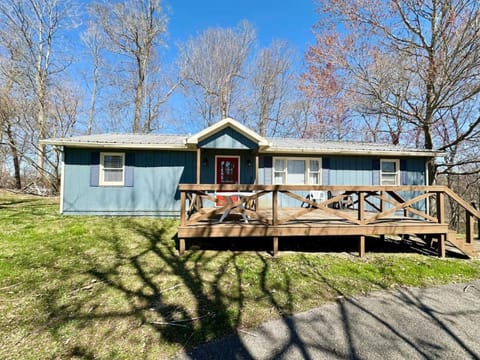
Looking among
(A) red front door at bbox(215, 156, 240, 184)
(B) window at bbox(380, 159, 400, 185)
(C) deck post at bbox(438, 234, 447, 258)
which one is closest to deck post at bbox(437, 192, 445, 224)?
(C) deck post at bbox(438, 234, 447, 258)

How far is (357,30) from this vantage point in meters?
10.5

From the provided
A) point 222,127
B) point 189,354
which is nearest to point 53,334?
point 189,354

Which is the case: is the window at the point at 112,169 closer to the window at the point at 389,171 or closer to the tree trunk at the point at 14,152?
the window at the point at 389,171

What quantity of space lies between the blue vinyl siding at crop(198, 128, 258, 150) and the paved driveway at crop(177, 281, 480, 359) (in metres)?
5.27

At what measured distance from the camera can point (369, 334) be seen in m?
2.55

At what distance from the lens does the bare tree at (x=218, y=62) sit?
728 inches

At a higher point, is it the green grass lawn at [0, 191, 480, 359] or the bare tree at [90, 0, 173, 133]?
the bare tree at [90, 0, 173, 133]

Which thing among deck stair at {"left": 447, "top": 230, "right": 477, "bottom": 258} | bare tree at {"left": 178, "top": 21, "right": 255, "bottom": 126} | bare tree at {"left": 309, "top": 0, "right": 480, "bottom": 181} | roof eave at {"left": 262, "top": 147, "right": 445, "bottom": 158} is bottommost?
deck stair at {"left": 447, "top": 230, "right": 477, "bottom": 258}

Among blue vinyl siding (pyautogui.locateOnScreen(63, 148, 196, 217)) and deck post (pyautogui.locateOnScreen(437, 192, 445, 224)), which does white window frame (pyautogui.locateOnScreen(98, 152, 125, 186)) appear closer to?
blue vinyl siding (pyautogui.locateOnScreen(63, 148, 196, 217))

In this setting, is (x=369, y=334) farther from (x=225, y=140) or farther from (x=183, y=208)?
(x=225, y=140)

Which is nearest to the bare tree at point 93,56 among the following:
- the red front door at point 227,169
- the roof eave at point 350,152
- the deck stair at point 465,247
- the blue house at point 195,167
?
the blue house at point 195,167

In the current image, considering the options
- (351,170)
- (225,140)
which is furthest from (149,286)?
(351,170)

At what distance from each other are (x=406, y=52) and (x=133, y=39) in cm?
1665

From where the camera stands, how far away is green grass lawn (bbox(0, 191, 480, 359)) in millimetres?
2395
